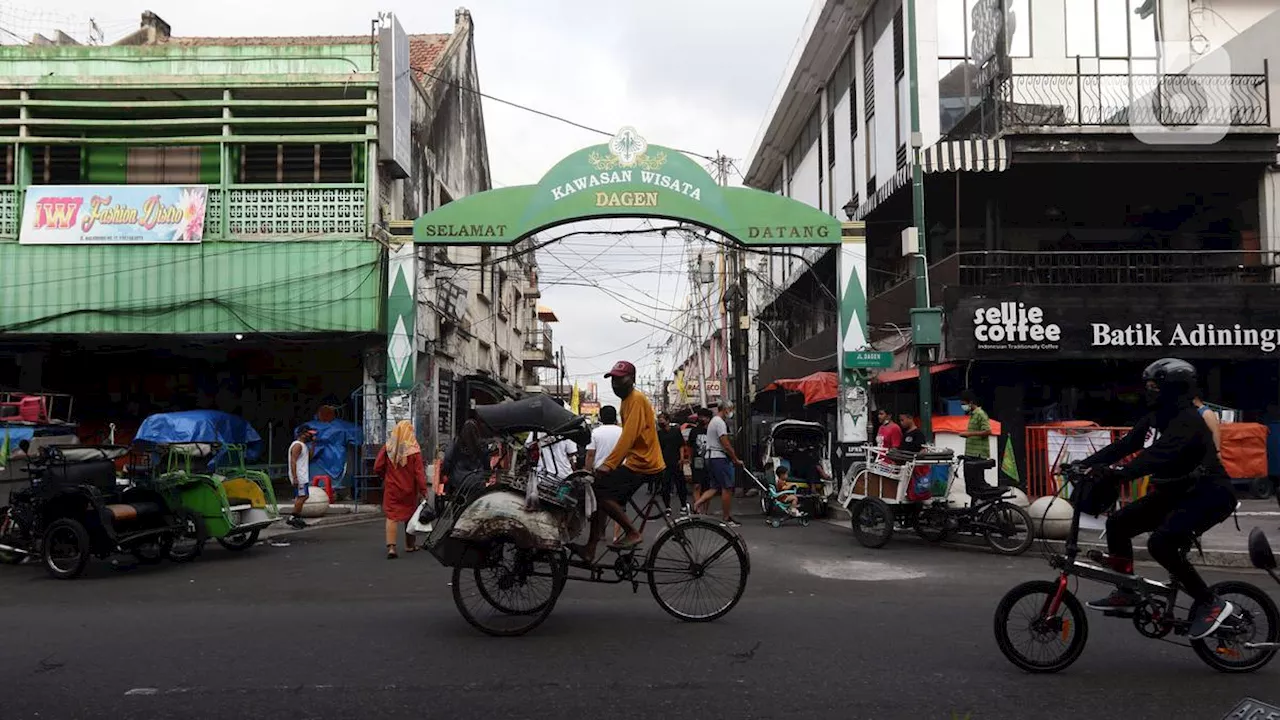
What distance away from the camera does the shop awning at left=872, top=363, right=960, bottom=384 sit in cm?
1839

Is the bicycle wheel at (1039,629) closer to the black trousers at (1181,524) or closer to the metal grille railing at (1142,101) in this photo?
the black trousers at (1181,524)

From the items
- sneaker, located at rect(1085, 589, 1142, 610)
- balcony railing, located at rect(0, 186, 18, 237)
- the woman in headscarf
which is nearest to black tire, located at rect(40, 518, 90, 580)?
the woman in headscarf

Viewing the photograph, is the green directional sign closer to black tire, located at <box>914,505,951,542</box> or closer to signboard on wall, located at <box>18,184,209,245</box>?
black tire, located at <box>914,505,951,542</box>

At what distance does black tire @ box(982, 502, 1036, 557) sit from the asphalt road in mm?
2263

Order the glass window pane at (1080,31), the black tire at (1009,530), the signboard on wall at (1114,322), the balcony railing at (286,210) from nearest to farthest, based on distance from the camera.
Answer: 1. the black tire at (1009,530)
2. the signboard on wall at (1114,322)
3. the glass window pane at (1080,31)
4. the balcony railing at (286,210)

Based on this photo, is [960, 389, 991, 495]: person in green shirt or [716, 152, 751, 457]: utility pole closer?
[960, 389, 991, 495]: person in green shirt

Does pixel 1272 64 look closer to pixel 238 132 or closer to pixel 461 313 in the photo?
pixel 461 313

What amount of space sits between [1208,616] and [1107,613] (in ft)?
1.70

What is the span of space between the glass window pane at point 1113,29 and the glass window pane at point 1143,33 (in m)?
0.11

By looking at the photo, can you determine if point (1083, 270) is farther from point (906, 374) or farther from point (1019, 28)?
point (1019, 28)

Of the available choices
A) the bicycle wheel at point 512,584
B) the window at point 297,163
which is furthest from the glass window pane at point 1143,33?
the bicycle wheel at point 512,584

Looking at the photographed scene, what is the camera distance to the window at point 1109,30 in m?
19.6

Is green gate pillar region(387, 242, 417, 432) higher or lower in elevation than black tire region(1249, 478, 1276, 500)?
higher

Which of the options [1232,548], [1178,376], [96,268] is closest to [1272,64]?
Answer: [1232,548]
